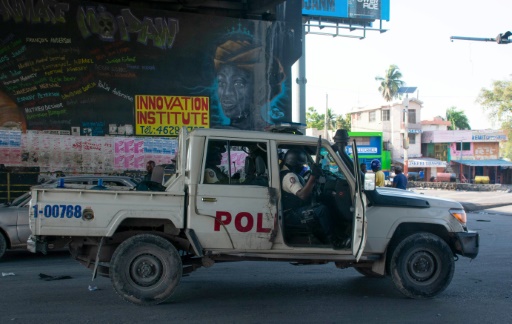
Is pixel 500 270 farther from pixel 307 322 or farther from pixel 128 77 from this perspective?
pixel 128 77

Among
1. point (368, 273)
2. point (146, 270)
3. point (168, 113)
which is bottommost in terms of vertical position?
point (368, 273)

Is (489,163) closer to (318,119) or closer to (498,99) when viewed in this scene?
(498,99)

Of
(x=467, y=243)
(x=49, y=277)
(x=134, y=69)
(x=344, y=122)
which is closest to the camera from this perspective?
(x=467, y=243)

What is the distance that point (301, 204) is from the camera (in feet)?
19.5

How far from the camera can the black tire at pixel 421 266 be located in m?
6.02

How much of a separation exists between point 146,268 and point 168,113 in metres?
11.1

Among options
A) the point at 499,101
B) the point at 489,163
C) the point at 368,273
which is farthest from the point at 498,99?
the point at 368,273

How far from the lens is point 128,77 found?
15820 mm

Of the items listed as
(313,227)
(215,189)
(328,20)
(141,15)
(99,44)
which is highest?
(328,20)

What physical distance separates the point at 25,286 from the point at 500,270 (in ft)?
23.7

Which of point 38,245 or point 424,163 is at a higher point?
point 424,163

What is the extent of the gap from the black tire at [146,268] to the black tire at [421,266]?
266 centimetres

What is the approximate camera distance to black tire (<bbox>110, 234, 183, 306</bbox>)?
5492 mm

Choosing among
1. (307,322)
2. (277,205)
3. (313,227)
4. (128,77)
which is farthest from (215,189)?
(128,77)
